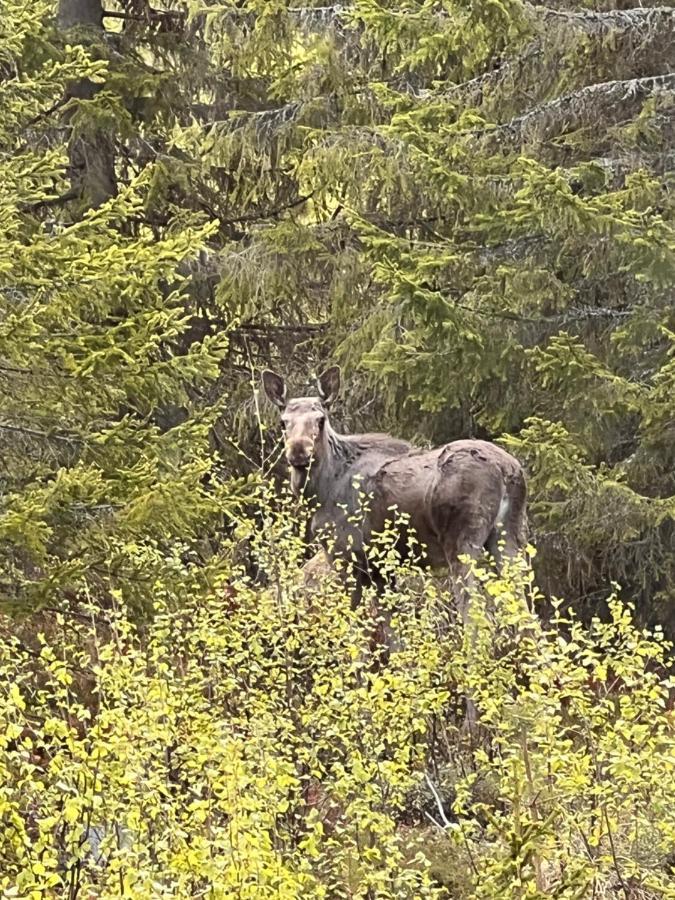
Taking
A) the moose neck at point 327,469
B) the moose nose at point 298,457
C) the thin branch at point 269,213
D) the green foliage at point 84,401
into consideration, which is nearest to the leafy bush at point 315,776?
the green foliage at point 84,401

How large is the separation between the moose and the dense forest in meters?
0.51

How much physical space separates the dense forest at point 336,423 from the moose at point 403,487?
51cm

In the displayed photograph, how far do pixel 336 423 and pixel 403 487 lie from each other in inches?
138

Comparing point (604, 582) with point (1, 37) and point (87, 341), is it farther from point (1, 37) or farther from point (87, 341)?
point (1, 37)

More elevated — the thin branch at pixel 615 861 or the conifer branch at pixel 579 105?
the conifer branch at pixel 579 105

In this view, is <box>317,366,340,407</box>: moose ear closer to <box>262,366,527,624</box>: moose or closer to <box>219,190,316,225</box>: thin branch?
<box>262,366,527,624</box>: moose

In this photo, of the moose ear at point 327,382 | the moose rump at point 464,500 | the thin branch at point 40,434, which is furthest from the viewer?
the moose ear at point 327,382

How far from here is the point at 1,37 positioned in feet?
24.3

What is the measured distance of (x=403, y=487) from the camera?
946cm

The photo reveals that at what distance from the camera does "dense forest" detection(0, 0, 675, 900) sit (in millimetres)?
4891

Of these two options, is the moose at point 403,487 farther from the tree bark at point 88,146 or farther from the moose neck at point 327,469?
the tree bark at point 88,146

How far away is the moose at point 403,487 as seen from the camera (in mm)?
8953

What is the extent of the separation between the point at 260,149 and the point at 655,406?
5420 millimetres

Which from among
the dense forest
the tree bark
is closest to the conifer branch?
the dense forest
